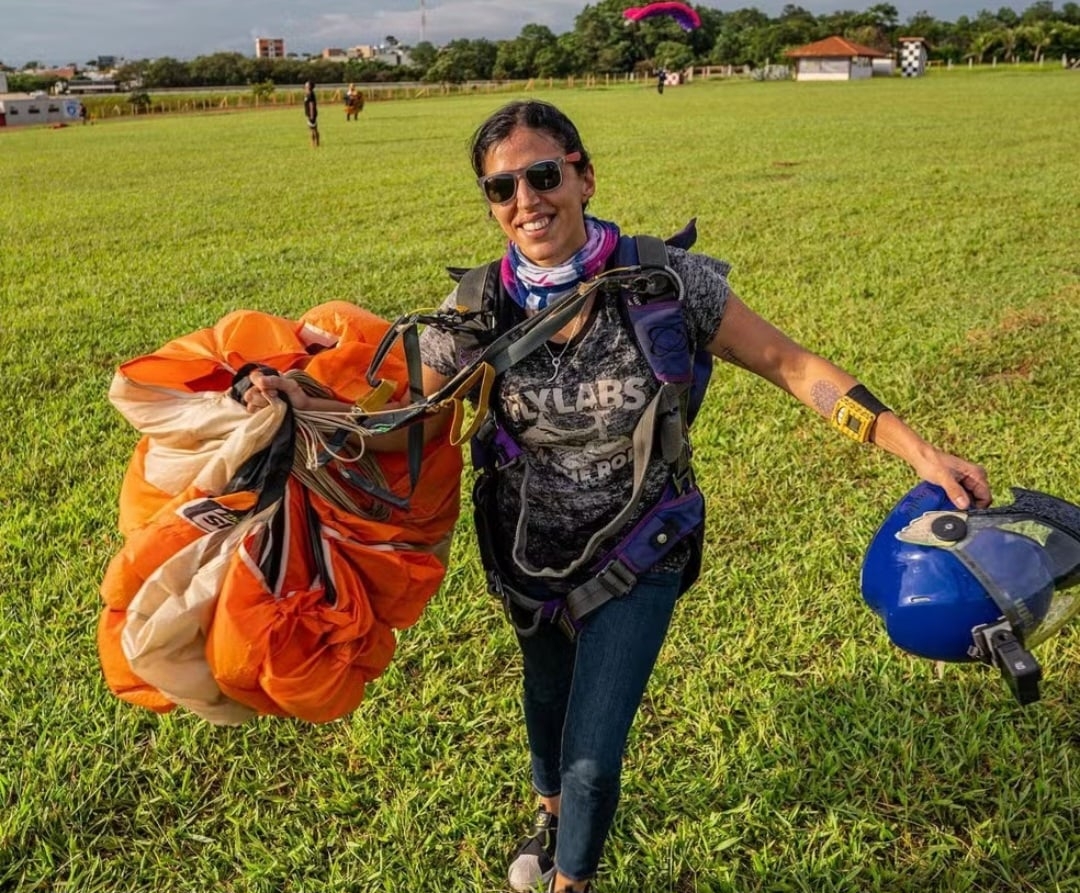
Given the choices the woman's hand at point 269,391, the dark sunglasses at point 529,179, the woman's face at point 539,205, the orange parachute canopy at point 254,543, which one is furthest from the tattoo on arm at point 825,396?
the woman's hand at point 269,391

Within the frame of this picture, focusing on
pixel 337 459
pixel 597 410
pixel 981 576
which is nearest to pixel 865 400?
pixel 981 576

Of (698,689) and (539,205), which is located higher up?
(539,205)

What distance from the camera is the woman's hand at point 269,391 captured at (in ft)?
6.40

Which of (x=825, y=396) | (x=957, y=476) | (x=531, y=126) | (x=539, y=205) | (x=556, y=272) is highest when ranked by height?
(x=531, y=126)

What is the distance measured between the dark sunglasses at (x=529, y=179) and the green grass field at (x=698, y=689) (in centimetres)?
173

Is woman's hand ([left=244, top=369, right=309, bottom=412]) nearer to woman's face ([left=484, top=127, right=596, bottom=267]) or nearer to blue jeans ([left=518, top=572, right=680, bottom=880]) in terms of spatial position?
woman's face ([left=484, top=127, right=596, bottom=267])

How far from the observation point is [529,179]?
1.96 metres

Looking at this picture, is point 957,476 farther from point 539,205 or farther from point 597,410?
point 539,205

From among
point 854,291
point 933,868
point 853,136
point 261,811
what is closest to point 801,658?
point 933,868

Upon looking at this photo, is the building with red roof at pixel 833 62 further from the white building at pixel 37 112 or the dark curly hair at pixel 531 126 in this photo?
the dark curly hair at pixel 531 126

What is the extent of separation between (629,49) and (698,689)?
91058 millimetres

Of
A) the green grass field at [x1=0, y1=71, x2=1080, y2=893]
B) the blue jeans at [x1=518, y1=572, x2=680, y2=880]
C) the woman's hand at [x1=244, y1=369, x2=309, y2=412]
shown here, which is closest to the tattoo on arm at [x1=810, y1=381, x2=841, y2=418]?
the blue jeans at [x1=518, y1=572, x2=680, y2=880]

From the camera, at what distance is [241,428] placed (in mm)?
1916

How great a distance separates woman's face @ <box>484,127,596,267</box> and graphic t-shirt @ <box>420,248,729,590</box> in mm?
159
